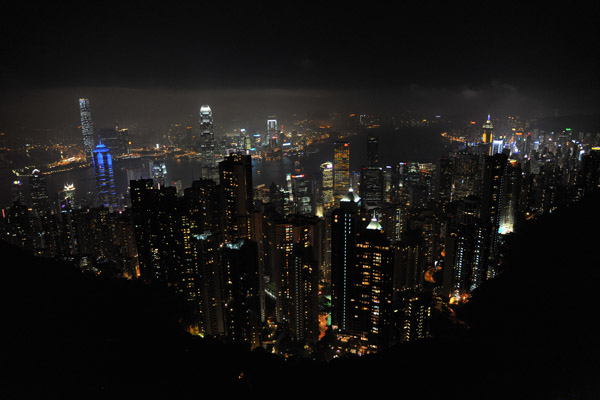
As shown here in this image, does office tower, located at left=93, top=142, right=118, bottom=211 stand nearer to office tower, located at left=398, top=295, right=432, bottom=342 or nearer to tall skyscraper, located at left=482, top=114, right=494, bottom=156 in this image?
office tower, located at left=398, top=295, right=432, bottom=342

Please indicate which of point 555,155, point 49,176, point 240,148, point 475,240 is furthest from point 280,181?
point 555,155

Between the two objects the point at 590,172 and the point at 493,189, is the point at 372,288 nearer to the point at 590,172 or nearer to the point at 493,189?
the point at 493,189

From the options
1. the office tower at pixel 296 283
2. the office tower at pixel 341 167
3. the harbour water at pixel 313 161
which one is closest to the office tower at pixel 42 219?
the harbour water at pixel 313 161

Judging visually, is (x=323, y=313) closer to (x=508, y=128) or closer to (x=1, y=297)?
(x=1, y=297)

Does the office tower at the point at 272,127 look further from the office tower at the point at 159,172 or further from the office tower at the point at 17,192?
the office tower at the point at 17,192

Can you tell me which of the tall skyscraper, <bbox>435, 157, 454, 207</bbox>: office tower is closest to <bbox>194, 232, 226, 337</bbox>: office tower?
<bbox>435, 157, 454, 207</bbox>: office tower
